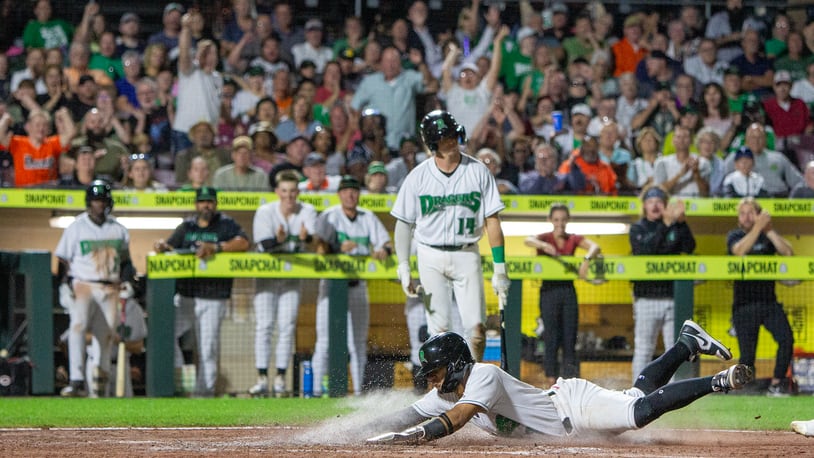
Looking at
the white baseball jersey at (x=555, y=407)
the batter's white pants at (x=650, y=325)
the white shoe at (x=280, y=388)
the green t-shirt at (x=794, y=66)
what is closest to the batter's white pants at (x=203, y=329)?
the white shoe at (x=280, y=388)

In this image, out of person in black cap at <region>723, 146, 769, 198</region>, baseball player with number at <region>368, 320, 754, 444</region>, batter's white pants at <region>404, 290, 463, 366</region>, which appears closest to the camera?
baseball player with number at <region>368, 320, 754, 444</region>

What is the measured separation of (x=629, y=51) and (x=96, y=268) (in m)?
8.23

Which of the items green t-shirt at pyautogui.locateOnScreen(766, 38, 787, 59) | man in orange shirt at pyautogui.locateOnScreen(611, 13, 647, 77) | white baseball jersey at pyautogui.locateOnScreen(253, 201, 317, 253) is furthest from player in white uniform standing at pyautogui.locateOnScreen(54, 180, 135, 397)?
green t-shirt at pyautogui.locateOnScreen(766, 38, 787, 59)

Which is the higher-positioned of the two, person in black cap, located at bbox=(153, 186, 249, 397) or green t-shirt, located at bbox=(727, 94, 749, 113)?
green t-shirt, located at bbox=(727, 94, 749, 113)

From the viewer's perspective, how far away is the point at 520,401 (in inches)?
266

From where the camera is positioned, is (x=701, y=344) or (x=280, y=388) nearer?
(x=701, y=344)

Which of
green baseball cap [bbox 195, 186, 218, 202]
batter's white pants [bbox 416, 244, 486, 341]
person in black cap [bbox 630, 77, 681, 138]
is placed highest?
person in black cap [bbox 630, 77, 681, 138]

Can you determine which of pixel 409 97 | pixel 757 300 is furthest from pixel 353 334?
A: pixel 409 97

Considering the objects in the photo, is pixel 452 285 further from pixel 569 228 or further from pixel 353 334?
pixel 569 228

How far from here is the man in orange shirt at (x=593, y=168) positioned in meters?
13.3

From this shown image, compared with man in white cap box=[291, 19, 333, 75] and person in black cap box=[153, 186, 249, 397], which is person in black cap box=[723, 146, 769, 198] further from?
man in white cap box=[291, 19, 333, 75]

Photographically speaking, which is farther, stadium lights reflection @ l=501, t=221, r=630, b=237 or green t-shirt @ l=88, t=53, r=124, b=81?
green t-shirt @ l=88, t=53, r=124, b=81

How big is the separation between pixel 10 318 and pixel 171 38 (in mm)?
5307

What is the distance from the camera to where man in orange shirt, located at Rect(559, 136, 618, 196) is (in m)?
13.3
